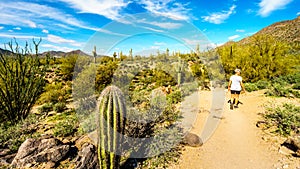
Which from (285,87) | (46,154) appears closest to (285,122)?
(285,87)

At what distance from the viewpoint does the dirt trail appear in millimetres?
3801

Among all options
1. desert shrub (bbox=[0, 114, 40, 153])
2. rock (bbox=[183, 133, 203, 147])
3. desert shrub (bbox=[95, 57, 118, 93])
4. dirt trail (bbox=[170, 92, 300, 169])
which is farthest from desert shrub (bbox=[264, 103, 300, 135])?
desert shrub (bbox=[95, 57, 118, 93])

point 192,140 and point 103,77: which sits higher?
point 103,77

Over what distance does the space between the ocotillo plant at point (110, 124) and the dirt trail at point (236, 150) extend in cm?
132

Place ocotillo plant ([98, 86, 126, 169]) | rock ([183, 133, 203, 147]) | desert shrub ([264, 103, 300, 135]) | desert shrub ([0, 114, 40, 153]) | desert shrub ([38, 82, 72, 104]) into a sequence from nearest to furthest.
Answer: ocotillo plant ([98, 86, 126, 169]) → rock ([183, 133, 203, 147]) → desert shrub ([264, 103, 300, 135]) → desert shrub ([0, 114, 40, 153]) → desert shrub ([38, 82, 72, 104])

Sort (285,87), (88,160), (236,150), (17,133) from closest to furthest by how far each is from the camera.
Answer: (88,160) < (236,150) < (17,133) < (285,87)

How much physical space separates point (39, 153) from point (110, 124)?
206cm

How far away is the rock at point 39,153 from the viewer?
404 cm

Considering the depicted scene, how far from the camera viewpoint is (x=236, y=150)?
14.1ft

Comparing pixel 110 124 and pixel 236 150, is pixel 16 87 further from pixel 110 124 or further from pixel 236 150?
pixel 236 150

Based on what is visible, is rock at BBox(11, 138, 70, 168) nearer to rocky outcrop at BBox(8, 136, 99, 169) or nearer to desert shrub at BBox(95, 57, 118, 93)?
rocky outcrop at BBox(8, 136, 99, 169)

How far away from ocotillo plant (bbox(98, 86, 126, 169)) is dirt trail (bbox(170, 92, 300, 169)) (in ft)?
4.34

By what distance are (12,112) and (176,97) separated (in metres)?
5.93

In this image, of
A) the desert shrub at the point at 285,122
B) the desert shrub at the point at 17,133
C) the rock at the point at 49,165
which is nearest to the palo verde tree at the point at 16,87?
the desert shrub at the point at 17,133
